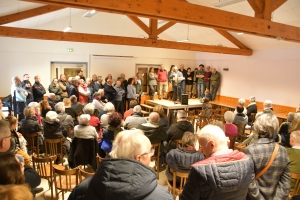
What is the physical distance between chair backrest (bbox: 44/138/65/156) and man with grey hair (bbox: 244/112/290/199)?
2.98 meters

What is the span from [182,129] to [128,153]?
8.90 feet

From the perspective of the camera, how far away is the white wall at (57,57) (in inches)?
330

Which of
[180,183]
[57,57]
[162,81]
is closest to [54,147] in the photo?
[180,183]

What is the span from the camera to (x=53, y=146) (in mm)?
3938

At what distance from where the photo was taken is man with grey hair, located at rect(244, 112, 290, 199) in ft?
6.47

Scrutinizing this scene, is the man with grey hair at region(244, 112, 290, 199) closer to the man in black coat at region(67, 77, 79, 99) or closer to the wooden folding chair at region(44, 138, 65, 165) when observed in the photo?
the wooden folding chair at region(44, 138, 65, 165)

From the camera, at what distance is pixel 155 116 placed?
3.96m

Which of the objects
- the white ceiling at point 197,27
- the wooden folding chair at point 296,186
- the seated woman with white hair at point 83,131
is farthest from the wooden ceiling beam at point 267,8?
the seated woman with white hair at point 83,131

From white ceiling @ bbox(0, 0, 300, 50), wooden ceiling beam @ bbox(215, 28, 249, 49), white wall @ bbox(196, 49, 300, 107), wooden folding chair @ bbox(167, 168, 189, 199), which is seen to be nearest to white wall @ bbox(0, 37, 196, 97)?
white ceiling @ bbox(0, 0, 300, 50)

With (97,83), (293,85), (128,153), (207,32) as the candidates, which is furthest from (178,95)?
(128,153)

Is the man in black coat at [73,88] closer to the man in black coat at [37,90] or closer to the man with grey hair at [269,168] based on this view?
the man in black coat at [37,90]

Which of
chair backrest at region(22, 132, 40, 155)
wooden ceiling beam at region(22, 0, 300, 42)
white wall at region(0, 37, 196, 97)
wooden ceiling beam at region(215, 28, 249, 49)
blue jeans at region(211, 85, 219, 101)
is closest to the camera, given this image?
wooden ceiling beam at region(22, 0, 300, 42)

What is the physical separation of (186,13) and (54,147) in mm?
3127

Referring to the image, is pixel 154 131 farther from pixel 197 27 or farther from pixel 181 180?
pixel 197 27
